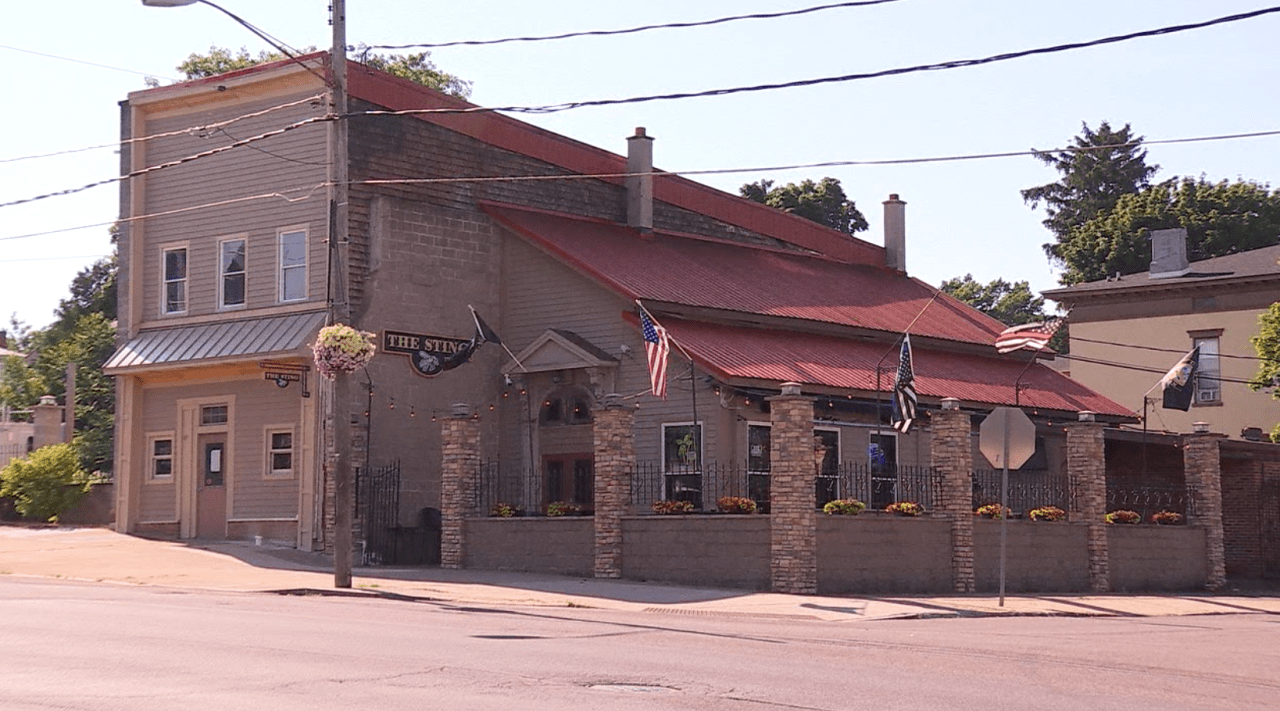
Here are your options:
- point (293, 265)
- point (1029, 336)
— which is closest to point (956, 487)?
point (1029, 336)

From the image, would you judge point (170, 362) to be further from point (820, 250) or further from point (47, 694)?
point (47, 694)

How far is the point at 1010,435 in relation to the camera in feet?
80.3

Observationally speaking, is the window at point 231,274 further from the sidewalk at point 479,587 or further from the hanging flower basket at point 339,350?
the hanging flower basket at point 339,350

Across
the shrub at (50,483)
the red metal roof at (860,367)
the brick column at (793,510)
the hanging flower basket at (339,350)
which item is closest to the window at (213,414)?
the shrub at (50,483)

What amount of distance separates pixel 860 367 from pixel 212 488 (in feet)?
45.8

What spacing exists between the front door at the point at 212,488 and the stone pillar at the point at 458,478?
6.39 m

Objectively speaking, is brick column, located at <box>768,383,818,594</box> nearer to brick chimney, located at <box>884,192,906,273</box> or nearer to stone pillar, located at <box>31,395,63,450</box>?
brick chimney, located at <box>884,192,906,273</box>

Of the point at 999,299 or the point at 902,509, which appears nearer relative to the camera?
the point at 902,509

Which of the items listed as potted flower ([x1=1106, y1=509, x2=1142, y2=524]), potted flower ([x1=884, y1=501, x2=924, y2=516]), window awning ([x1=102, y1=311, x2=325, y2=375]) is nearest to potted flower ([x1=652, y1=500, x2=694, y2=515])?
potted flower ([x1=884, y1=501, x2=924, y2=516])

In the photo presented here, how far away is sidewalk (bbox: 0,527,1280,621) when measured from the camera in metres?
22.8

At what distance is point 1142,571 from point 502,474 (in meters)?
13.2

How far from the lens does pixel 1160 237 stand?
5269 cm

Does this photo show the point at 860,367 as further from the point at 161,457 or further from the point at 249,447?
the point at 161,457

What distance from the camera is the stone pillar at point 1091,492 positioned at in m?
30.2
